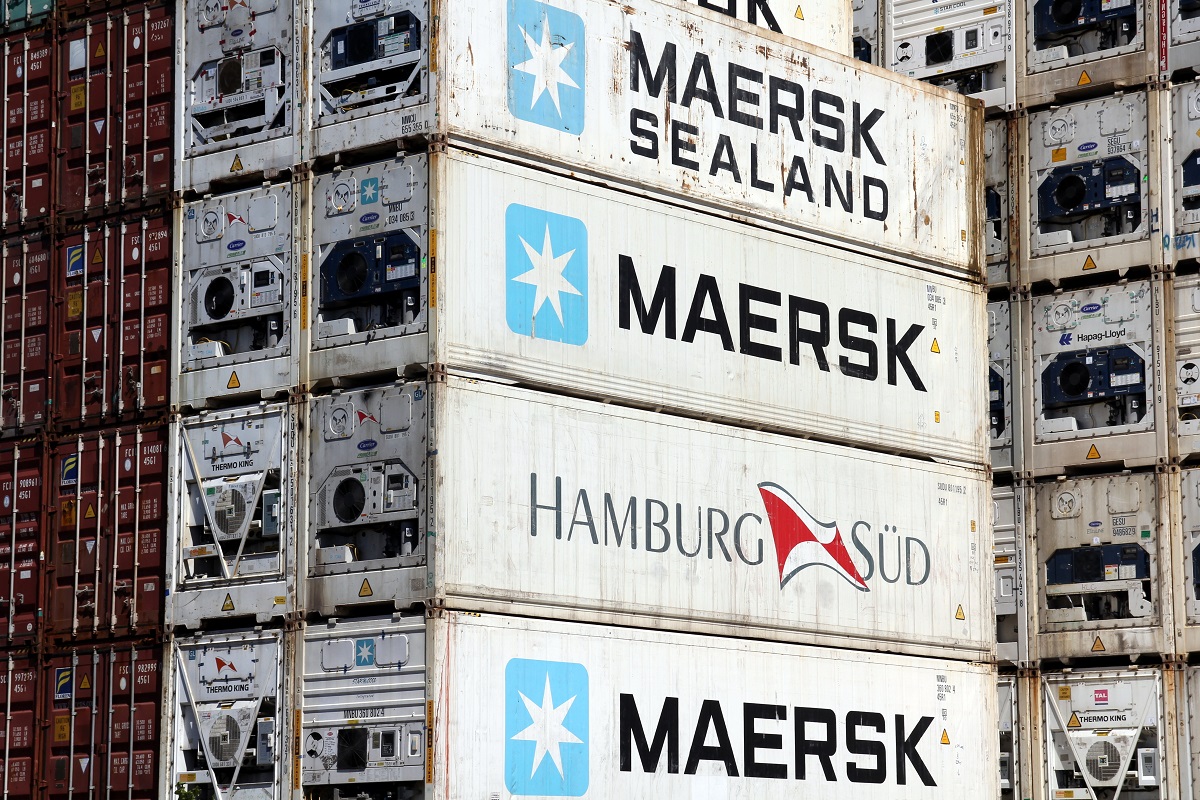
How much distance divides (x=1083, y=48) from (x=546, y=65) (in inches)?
335

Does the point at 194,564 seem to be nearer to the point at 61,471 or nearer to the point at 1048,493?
the point at 61,471

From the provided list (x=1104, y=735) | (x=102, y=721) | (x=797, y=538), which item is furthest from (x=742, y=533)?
(x=102, y=721)

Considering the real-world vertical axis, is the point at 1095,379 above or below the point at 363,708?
above

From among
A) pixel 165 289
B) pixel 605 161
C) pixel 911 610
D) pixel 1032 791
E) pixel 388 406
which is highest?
pixel 605 161

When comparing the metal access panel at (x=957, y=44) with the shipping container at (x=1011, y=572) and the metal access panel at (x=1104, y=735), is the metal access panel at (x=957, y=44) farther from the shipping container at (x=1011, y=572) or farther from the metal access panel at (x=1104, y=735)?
the metal access panel at (x=1104, y=735)

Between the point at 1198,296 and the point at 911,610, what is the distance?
17.1 ft

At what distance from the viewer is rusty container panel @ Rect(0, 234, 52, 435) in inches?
825

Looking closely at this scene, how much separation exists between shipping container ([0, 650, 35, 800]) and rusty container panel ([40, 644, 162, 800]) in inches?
4.5

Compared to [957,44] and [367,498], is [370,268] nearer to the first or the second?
[367,498]

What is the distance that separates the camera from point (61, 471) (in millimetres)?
20656

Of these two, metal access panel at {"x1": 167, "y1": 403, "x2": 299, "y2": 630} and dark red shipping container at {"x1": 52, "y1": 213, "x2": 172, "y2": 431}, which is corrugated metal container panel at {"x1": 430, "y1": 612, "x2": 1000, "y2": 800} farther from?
dark red shipping container at {"x1": 52, "y1": 213, "x2": 172, "y2": 431}

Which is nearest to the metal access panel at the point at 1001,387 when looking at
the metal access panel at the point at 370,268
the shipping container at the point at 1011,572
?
the shipping container at the point at 1011,572

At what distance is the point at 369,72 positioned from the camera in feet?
64.6

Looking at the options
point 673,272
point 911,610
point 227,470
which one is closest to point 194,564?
point 227,470
